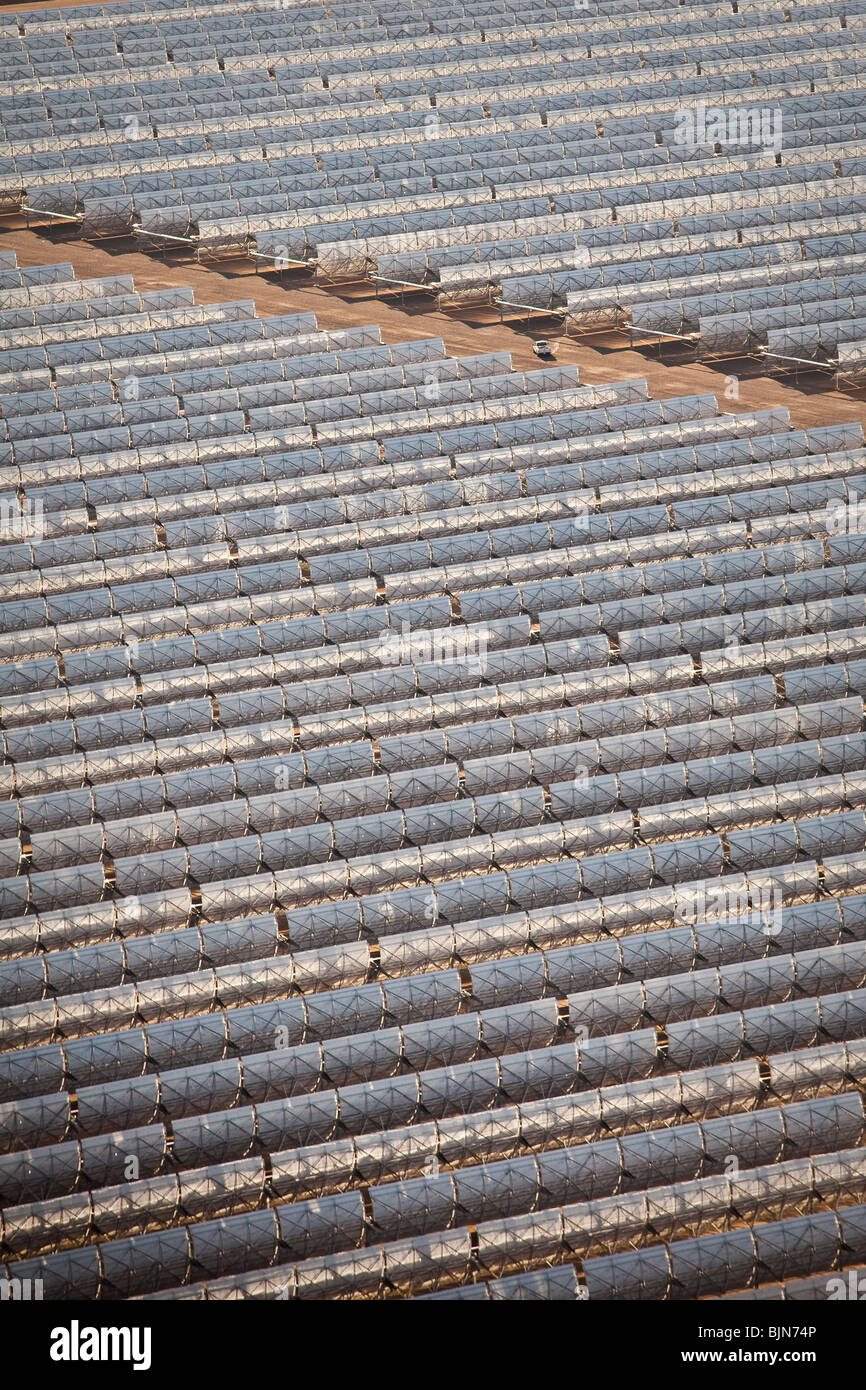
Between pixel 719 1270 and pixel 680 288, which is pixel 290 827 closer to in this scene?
pixel 719 1270

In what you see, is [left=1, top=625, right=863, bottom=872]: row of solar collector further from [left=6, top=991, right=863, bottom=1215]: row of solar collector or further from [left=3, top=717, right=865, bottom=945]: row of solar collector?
[left=6, top=991, right=863, bottom=1215]: row of solar collector

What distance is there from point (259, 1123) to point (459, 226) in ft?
96.2

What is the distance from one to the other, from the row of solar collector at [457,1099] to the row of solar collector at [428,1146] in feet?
0.10

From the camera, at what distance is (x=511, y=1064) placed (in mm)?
23641

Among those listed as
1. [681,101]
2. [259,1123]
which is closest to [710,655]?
[259,1123]

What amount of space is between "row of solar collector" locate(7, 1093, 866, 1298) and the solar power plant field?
0.06 meters

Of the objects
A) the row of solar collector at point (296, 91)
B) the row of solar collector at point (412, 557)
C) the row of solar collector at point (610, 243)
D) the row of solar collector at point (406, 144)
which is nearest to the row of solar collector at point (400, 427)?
the row of solar collector at point (412, 557)

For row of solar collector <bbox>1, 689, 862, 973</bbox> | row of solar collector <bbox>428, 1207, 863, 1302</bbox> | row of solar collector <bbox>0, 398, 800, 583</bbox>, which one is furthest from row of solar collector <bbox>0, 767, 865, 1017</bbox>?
row of solar collector <bbox>0, 398, 800, 583</bbox>

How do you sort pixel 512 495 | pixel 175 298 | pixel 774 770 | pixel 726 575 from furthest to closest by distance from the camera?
pixel 175 298 < pixel 512 495 < pixel 726 575 < pixel 774 770

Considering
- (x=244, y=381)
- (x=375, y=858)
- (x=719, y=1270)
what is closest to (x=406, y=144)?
(x=244, y=381)

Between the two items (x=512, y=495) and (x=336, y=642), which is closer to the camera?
(x=336, y=642)

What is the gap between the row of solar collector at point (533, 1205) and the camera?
2103 centimetres

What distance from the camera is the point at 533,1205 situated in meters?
22.3

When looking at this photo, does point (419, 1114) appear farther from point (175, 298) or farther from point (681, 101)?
point (681, 101)
